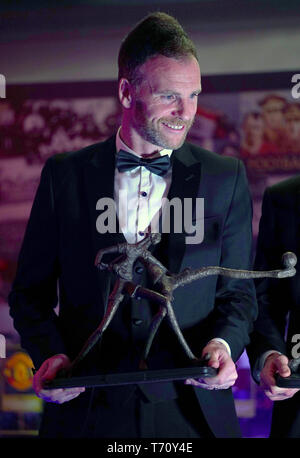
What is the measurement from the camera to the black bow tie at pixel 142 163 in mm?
1902

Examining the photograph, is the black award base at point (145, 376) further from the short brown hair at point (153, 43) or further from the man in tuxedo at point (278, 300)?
the short brown hair at point (153, 43)

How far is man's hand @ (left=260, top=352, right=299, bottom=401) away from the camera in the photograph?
1739 mm

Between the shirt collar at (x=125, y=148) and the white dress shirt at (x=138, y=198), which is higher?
the shirt collar at (x=125, y=148)

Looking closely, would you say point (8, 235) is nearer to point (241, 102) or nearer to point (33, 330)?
point (241, 102)

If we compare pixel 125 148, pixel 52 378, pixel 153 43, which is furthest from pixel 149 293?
pixel 153 43

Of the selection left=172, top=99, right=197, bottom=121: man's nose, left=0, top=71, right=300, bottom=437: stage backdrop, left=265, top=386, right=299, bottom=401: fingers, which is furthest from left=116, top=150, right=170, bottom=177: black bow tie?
left=0, top=71, right=300, bottom=437: stage backdrop

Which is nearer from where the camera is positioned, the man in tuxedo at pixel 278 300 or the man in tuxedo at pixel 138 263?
the man in tuxedo at pixel 138 263

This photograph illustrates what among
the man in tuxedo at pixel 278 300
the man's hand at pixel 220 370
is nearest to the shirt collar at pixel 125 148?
the man in tuxedo at pixel 278 300

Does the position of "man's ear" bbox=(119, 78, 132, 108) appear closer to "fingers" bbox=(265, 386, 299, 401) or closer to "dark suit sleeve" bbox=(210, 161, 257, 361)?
"dark suit sleeve" bbox=(210, 161, 257, 361)

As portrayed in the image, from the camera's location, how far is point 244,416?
12.4ft

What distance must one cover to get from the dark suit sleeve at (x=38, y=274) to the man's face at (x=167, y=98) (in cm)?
31

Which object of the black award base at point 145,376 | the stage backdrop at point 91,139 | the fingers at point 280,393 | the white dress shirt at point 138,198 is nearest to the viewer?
the black award base at point 145,376

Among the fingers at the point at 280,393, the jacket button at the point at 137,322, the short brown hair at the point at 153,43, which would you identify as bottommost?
the fingers at the point at 280,393

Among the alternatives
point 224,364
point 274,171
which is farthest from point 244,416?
point 224,364
